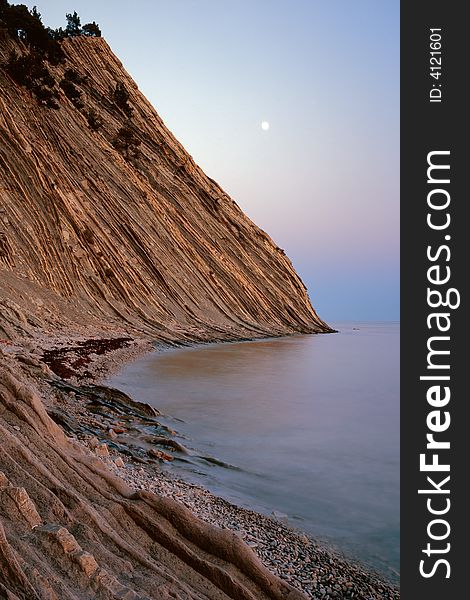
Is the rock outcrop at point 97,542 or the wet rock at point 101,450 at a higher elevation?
the wet rock at point 101,450

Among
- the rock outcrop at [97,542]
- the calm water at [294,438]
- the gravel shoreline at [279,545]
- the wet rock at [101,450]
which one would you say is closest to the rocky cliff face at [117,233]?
the calm water at [294,438]

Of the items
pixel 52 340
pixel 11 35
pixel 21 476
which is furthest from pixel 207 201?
pixel 21 476

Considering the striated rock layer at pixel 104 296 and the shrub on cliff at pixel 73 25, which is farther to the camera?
the shrub on cliff at pixel 73 25

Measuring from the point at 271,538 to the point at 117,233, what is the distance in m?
29.9

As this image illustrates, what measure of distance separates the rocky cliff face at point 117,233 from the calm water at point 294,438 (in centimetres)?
712

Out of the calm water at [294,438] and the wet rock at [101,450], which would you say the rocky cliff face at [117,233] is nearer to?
the calm water at [294,438]

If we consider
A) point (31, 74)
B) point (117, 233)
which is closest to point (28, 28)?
point (31, 74)

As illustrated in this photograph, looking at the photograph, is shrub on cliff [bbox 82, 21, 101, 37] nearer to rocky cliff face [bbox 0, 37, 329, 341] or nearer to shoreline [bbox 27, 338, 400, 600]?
rocky cliff face [bbox 0, 37, 329, 341]

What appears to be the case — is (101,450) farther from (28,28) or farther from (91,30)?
(91,30)

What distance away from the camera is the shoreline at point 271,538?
504 centimetres

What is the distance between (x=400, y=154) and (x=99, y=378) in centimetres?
1083

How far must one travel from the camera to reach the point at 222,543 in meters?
4.67

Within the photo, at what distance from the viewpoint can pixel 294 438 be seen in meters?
11.1

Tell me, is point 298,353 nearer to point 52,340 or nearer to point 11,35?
point 52,340
